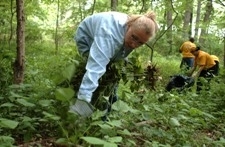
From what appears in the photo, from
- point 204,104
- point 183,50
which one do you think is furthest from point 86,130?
point 183,50

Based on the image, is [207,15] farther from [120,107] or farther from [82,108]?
[82,108]

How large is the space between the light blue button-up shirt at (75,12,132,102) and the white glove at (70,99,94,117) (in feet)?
0.15

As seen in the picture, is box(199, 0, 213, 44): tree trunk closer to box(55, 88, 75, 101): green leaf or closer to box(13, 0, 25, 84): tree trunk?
box(13, 0, 25, 84): tree trunk

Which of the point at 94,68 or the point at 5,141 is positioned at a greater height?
the point at 94,68

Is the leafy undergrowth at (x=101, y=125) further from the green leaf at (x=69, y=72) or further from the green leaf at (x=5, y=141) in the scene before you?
the green leaf at (x=69, y=72)

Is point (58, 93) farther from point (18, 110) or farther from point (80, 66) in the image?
point (18, 110)

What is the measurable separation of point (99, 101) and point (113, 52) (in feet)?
1.81

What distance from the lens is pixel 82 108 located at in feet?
9.64

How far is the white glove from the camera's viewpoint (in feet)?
9.49

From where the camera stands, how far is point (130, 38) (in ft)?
9.82

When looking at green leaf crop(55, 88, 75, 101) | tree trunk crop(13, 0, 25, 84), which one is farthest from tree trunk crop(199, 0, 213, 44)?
green leaf crop(55, 88, 75, 101)

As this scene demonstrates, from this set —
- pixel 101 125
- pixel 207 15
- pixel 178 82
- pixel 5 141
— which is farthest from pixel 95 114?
pixel 207 15

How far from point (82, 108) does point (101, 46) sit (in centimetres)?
55

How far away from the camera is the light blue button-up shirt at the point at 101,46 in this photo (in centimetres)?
284
